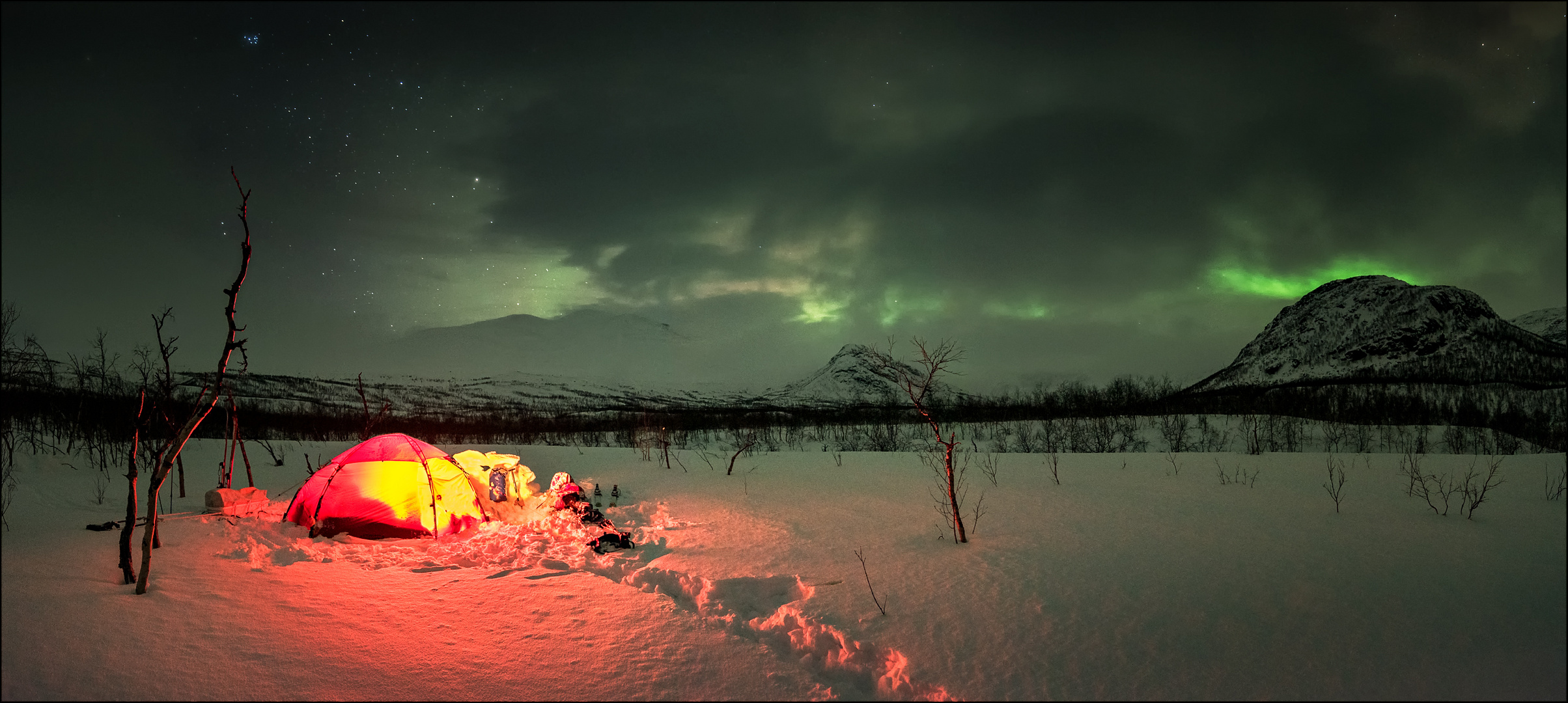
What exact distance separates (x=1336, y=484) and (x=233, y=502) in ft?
48.3

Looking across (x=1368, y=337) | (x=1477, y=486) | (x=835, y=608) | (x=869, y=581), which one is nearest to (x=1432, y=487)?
(x=1477, y=486)

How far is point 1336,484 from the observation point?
844 centimetres

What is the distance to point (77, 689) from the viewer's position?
8.73 feet

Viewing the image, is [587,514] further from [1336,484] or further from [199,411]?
[1336,484]

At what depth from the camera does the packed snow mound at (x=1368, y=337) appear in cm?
5438

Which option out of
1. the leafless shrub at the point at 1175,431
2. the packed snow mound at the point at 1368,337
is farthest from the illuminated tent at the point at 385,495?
the packed snow mound at the point at 1368,337

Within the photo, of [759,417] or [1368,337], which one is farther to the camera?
[1368,337]

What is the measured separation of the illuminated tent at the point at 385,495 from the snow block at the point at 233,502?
40 cm

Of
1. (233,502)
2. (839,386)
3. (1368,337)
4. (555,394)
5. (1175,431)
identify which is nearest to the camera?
(233,502)

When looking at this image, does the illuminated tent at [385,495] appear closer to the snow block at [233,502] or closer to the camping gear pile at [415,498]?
the camping gear pile at [415,498]

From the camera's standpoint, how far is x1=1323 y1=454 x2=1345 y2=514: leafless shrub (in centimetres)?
743

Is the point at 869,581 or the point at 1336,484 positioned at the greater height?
the point at 1336,484

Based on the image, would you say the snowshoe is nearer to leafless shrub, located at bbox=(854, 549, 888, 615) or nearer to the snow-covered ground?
the snow-covered ground

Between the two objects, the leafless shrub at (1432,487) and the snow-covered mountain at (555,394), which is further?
the snow-covered mountain at (555,394)
